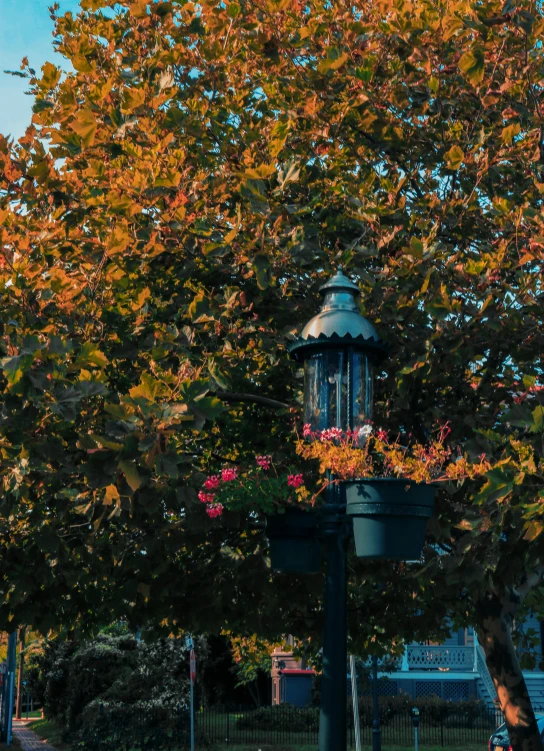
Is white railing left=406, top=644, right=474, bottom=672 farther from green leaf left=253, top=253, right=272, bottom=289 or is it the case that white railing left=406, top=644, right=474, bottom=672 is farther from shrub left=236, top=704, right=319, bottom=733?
green leaf left=253, top=253, right=272, bottom=289

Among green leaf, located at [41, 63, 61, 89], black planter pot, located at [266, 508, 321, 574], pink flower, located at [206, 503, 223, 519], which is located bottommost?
black planter pot, located at [266, 508, 321, 574]

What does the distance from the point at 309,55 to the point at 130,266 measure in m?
3.68

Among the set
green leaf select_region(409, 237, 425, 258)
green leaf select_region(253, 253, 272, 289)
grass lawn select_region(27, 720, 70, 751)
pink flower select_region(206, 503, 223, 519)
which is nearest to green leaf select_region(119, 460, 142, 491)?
pink flower select_region(206, 503, 223, 519)

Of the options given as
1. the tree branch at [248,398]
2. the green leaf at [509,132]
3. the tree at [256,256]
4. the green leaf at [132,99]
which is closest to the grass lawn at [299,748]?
the tree at [256,256]

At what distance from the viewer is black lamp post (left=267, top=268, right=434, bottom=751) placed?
6.04 metres

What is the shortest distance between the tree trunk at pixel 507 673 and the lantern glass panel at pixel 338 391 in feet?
19.8

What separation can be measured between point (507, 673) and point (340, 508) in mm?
6949

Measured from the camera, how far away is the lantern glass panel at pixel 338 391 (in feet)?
22.0

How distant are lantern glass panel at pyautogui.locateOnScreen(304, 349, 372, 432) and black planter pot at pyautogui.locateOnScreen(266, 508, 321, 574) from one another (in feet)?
2.68

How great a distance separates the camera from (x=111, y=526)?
434 inches

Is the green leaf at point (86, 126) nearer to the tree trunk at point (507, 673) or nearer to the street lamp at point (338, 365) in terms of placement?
the street lamp at point (338, 365)

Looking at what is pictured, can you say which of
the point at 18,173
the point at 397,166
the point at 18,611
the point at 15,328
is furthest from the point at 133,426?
the point at 397,166

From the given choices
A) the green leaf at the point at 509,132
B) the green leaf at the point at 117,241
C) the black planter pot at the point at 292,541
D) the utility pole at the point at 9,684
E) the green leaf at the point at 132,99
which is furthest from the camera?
the utility pole at the point at 9,684

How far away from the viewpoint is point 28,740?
3033 cm
